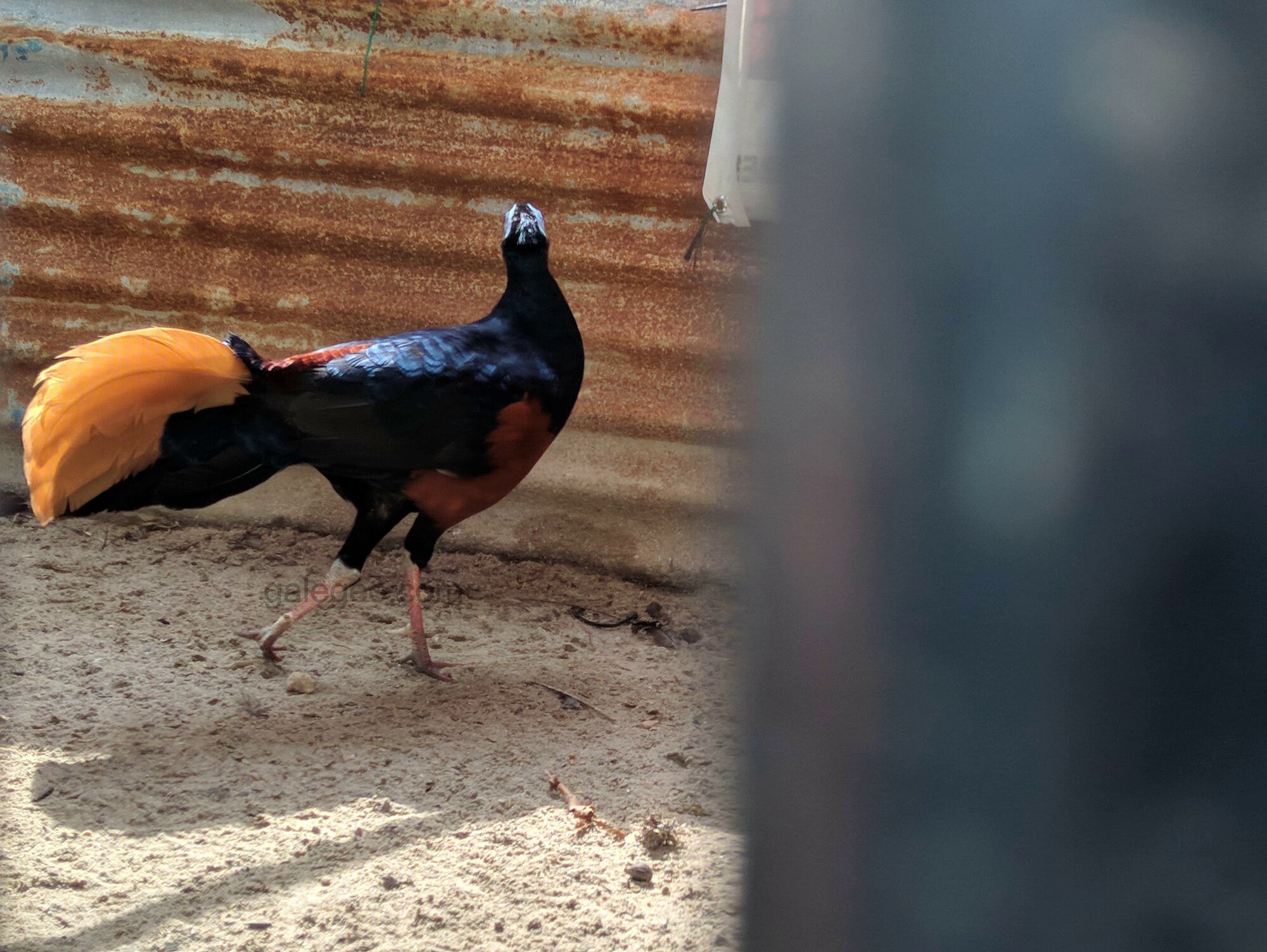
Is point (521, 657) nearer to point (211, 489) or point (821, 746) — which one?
point (211, 489)

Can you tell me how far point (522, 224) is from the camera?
252 centimetres

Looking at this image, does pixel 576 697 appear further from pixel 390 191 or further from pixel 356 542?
pixel 390 191

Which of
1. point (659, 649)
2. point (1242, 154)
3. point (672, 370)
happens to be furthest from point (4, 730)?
point (1242, 154)

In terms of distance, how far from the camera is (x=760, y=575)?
0.50 m

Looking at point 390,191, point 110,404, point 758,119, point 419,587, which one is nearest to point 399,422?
point 419,587

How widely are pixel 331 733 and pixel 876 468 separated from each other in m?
2.05

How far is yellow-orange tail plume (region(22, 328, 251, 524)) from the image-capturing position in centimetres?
215

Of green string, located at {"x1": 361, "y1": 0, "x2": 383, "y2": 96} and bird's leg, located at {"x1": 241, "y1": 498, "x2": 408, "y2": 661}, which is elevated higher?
green string, located at {"x1": 361, "y1": 0, "x2": 383, "y2": 96}

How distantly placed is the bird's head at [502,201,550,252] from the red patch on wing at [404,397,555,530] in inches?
15.5

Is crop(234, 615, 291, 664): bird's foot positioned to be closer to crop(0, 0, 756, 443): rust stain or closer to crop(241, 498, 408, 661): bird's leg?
crop(241, 498, 408, 661): bird's leg

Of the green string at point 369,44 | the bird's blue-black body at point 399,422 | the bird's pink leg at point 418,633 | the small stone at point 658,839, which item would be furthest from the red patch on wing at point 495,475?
the green string at point 369,44

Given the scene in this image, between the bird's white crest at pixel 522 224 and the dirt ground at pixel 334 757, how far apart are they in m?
1.01

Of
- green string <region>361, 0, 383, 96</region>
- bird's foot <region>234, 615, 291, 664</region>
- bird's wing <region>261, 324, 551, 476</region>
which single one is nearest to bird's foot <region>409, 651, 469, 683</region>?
bird's foot <region>234, 615, 291, 664</region>

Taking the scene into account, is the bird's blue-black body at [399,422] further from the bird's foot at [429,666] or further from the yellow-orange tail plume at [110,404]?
the bird's foot at [429,666]
